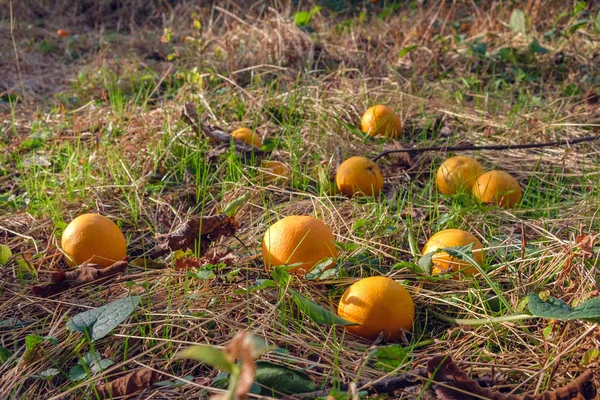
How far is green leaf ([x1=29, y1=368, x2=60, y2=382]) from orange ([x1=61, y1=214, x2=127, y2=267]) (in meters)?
0.65

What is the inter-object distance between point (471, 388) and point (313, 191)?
1.75 m

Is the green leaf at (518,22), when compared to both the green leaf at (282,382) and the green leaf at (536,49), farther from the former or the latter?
the green leaf at (282,382)

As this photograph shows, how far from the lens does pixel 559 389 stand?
1454 millimetres

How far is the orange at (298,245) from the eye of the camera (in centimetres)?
210

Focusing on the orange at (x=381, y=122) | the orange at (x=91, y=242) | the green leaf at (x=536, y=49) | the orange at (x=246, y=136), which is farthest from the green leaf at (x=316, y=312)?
the green leaf at (x=536, y=49)

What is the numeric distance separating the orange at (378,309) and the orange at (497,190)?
112 centimetres

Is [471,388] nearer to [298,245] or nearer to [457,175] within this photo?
[298,245]

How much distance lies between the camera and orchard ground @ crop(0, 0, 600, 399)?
1798mm

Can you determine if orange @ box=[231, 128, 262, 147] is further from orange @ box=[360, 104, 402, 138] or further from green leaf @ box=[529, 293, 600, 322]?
green leaf @ box=[529, 293, 600, 322]

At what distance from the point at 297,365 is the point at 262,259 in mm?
650

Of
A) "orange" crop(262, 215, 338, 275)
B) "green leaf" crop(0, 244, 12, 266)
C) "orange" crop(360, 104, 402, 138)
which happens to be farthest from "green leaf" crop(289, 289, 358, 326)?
"orange" crop(360, 104, 402, 138)

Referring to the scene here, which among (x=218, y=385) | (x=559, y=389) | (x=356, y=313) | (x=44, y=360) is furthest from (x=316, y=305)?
(x=44, y=360)

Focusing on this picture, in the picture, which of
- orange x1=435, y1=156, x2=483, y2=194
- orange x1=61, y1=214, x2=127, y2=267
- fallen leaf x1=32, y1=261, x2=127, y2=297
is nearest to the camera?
fallen leaf x1=32, y1=261, x2=127, y2=297

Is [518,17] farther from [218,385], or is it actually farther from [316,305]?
[218,385]
